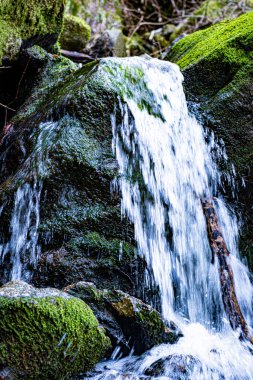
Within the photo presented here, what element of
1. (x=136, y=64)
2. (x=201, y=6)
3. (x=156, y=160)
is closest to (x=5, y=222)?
(x=156, y=160)

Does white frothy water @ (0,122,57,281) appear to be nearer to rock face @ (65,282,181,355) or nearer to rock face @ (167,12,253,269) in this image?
rock face @ (65,282,181,355)

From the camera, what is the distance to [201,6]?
1012 cm

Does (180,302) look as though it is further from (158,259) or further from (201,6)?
(201,6)

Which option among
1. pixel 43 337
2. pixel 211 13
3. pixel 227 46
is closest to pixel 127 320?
pixel 43 337

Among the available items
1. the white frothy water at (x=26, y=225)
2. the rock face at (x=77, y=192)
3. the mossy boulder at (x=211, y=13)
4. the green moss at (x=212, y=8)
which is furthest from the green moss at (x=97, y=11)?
the white frothy water at (x=26, y=225)

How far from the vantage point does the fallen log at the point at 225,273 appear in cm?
317

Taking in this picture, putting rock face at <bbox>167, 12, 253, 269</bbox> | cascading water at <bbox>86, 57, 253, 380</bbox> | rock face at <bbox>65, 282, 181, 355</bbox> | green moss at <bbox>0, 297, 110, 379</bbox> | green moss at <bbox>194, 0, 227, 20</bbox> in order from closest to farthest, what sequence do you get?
1. green moss at <bbox>0, 297, 110, 379</bbox>
2. rock face at <bbox>65, 282, 181, 355</bbox>
3. cascading water at <bbox>86, 57, 253, 380</bbox>
4. rock face at <bbox>167, 12, 253, 269</bbox>
5. green moss at <bbox>194, 0, 227, 20</bbox>

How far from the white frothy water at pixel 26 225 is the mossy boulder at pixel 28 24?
1.60 meters

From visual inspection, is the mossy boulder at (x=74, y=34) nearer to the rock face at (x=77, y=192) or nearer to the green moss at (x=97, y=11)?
the green moss at (x=97, y=11)

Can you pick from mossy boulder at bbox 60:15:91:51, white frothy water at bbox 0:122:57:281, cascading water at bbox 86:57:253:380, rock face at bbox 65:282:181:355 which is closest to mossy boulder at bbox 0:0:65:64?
cascading water at bbox 86:57:253:380

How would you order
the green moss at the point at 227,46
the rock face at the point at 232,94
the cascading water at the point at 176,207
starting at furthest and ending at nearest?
the green moss at the point at 227,46, the rock face at the point at 232,94, the cascading water at the point at 176,207

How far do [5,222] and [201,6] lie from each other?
877 cm

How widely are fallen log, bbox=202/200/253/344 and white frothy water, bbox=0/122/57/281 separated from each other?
1.52 m

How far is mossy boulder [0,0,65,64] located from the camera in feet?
14.0
